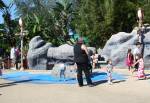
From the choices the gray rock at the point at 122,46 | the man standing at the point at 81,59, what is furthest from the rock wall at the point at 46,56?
the man standing at the point at 81,59

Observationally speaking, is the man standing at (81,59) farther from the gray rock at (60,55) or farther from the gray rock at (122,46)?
the gray rock at (60,55)

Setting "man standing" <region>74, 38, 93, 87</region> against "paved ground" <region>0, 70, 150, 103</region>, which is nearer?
"paved ground" <region>0, 70, 150, 103</region>

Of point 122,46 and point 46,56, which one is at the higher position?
point 122,46

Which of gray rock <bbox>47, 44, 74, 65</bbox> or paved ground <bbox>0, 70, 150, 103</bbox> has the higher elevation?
gray rock <bbox>47, 44, 74, 65</bbox>

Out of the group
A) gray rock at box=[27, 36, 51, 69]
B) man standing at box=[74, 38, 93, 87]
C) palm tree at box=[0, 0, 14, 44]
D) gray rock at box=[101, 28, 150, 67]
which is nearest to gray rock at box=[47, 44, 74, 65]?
gray rock at box=[27, 36, 51, 69]

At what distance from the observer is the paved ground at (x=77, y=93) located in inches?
560

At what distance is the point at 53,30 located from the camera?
48.5 meters

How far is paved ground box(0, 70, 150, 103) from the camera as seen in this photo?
14219 mm

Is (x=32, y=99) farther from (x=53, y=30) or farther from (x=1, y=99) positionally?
(x=53, y=30)

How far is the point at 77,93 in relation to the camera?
51.4 feet

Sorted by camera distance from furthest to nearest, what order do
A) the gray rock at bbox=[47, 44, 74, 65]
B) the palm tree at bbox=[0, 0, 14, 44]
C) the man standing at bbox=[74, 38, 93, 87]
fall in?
the palm tree at bbox=[0, 0, 14, 44] → the gray rock at bbox=[47, 44, 74, 65] → the man standing at bbox=[74, 38, 93, 87]

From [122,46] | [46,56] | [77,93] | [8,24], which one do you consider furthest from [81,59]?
[8,24]

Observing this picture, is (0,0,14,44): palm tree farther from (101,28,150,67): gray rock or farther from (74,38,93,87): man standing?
(74,38,93,87): man standing

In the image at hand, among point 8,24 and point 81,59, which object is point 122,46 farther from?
point 8,24
